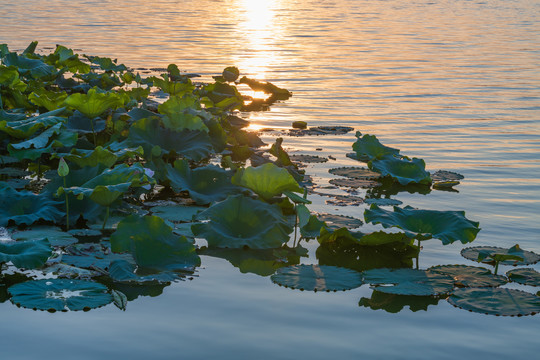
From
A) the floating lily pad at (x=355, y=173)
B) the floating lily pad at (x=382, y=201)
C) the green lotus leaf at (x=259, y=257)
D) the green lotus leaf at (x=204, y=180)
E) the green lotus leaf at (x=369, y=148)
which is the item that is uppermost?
the green lotus leaf at (x=369, y=148)

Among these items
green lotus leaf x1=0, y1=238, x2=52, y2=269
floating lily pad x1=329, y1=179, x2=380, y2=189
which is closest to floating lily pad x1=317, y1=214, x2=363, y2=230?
floating lily pad x1=329, y1=179, x2=380, y2=189

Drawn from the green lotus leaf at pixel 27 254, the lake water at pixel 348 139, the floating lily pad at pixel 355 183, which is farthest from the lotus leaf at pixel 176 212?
the floating lily pad at pixel 355 183

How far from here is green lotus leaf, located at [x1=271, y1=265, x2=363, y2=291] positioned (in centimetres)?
370

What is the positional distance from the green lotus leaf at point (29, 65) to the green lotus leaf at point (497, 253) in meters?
5.85

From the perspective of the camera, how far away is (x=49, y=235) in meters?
4.19

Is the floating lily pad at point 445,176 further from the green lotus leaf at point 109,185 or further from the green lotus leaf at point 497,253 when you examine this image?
the green lotus leaf at point 109,185

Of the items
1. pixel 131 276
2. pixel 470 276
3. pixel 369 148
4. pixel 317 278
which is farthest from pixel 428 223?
pixel 369 148

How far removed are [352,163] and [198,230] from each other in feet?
8.96

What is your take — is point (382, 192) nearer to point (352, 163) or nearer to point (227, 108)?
point (352, 163)

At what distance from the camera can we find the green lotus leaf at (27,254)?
11.3 feet

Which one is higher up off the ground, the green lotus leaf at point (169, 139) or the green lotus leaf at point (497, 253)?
the green lotus leaf at point (169, 139)

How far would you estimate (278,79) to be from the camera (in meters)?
11.8

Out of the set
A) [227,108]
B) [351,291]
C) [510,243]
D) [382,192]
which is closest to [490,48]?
[227,108]

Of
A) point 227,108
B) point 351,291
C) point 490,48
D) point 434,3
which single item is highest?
point 434,3
